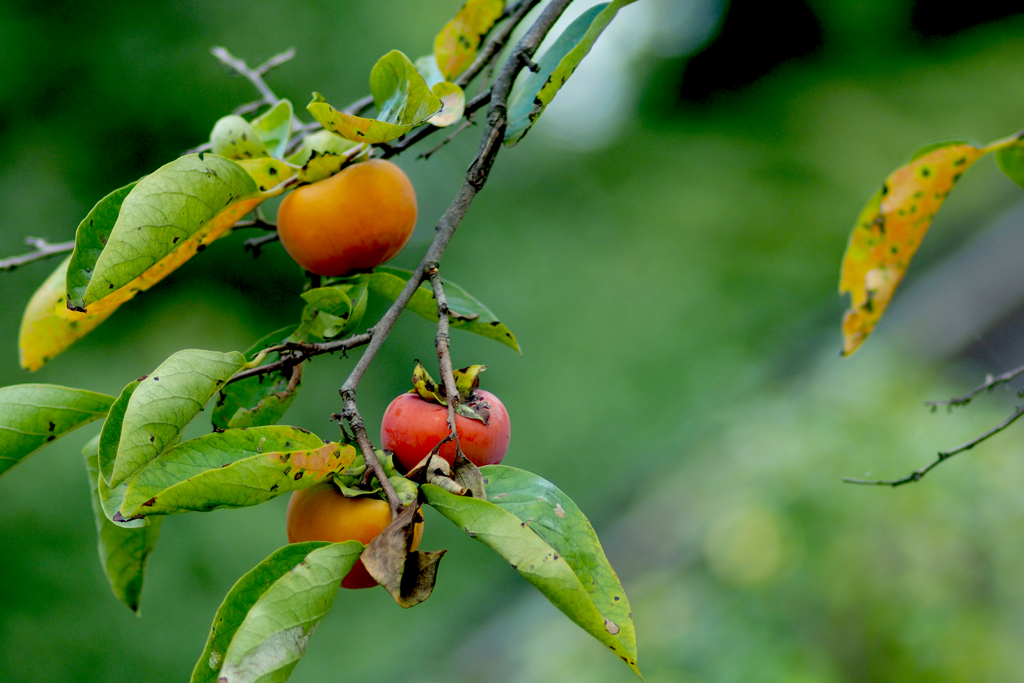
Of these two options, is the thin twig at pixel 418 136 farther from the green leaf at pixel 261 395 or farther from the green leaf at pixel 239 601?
the green leaf at pixel 239 601

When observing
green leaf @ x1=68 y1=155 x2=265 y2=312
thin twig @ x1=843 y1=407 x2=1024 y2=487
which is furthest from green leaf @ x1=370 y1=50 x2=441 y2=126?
thin twig @ x1=843 y1=407 x2=1024 y2=487

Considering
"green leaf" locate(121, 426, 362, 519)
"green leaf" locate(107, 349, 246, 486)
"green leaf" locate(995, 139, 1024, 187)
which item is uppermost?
"green leaf" locate(995, 139, 1024, 187)

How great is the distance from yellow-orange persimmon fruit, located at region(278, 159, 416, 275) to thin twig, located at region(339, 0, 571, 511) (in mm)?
75

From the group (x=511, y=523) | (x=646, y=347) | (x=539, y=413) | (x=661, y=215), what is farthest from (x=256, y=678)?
(x=661, y=215)

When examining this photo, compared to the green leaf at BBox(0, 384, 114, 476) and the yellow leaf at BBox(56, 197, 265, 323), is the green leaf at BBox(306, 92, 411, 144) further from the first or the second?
the green leaf at BBox(0, 384, 114, 476)

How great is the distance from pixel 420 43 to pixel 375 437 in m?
2.10

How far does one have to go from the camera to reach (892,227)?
62cm

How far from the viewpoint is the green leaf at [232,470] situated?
0.39m

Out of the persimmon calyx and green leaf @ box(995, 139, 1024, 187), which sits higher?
green leaf @ box(995, 139, 1024, 187)

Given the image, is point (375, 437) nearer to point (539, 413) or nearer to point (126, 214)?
point (539, 413)

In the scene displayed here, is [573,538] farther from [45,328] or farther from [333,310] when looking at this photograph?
[45,328]

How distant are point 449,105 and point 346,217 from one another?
0.13 m

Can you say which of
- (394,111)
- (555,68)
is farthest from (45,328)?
(555,68)

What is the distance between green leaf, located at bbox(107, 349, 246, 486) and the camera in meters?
0.42
